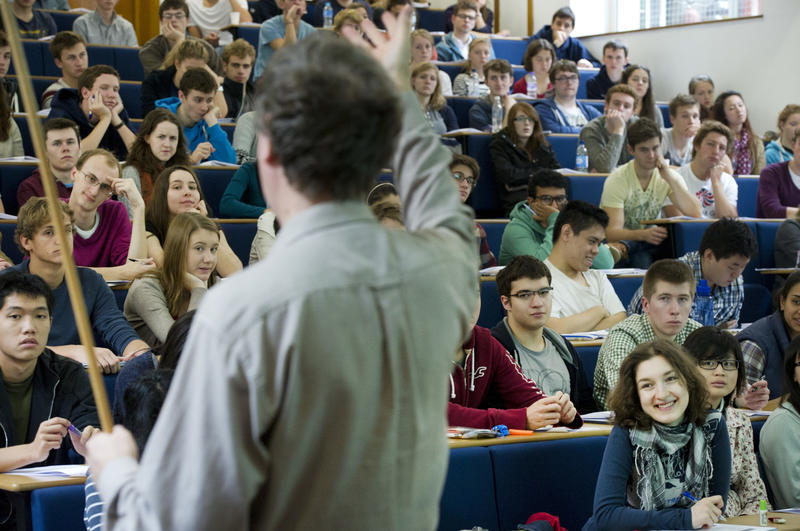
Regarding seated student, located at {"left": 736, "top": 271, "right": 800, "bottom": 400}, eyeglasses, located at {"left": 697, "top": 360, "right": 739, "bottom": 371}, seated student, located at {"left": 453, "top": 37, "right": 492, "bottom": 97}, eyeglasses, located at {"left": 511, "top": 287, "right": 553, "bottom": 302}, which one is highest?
seated student, located at {"left": 453, "top": 37, "right": 492, "bottom": 97}

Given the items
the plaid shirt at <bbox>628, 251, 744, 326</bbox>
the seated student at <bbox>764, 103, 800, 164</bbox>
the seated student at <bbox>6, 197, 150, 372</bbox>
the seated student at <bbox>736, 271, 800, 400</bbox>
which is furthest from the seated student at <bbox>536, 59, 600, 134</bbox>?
the seated student at <bbox>6, 197, 150, 372</bbox>

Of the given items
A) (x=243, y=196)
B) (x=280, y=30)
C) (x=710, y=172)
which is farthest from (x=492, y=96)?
(x=243, y=196)

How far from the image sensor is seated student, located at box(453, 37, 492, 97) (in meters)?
6.60

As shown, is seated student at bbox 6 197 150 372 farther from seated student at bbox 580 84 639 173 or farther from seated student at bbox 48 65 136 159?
seated student at bbox 580 84 639 173

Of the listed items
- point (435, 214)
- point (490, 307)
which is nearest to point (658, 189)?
point (490, 307)

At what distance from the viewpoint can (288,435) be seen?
80 cm

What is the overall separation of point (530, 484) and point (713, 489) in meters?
0.43

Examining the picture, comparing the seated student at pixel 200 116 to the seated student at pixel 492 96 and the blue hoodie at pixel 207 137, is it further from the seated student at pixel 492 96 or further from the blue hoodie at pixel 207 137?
the seated student at pixel 492 96

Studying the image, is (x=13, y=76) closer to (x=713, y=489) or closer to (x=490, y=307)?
(x=490, y=307)

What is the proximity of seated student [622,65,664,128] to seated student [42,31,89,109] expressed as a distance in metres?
3.31

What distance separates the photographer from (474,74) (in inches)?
263

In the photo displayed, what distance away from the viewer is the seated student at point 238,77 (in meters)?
5.50

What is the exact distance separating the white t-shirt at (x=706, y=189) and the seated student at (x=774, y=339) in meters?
1.49

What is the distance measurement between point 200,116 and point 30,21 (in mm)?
2176
